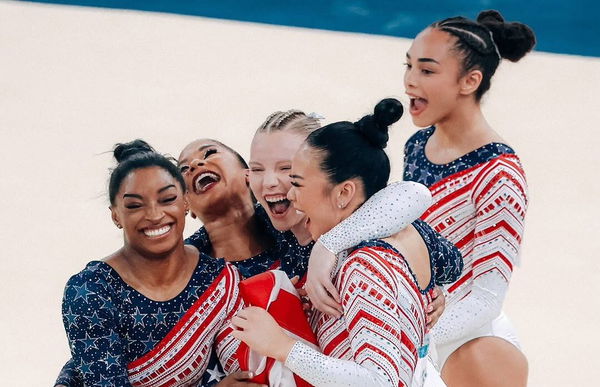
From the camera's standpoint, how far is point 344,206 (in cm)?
214

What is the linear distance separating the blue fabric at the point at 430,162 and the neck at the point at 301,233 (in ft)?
1.05

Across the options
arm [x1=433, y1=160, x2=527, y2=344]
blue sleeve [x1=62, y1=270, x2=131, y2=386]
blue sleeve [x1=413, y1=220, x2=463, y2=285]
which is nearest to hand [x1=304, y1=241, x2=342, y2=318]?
blue sleeve [x1=413, y1=220, x2=463, y2=285]

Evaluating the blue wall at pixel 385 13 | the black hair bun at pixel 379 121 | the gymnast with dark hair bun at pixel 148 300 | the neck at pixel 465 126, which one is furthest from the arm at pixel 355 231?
the blue wall at pixel 385 13

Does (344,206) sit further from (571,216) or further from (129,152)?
(571,216)

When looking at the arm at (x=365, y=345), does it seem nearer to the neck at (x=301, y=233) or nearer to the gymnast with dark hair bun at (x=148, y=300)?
the gymnast with dark hair bun at (x=148, y=300)

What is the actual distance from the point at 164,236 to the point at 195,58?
12.7 ft

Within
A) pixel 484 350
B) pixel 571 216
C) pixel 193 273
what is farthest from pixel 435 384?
pixel 571 216

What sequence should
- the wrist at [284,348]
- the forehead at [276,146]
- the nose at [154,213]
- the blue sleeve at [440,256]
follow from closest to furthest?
Answer: the wrist at [284,348] → the blue sleeve at [440,256] → the nose at [154,213] → the forehead at [276,146]

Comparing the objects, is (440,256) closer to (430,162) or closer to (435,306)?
(435,306)

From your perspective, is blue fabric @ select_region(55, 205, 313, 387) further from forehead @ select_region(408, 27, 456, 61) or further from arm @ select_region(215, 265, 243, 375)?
forehead @ select_region(408, 27, 456, 61)

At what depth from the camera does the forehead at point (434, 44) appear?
263cm

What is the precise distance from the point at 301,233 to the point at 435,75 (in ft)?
1.63

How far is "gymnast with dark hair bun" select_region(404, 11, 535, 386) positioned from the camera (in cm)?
254

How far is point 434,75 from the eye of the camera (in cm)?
264
